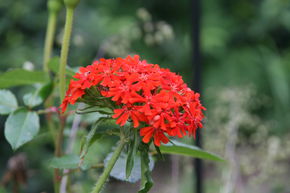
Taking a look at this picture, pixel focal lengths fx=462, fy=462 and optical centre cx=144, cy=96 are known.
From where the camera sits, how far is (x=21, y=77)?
29.5 inches

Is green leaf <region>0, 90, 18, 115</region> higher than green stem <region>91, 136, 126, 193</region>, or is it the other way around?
green leaf <region>0, 90, 18, 115</region>

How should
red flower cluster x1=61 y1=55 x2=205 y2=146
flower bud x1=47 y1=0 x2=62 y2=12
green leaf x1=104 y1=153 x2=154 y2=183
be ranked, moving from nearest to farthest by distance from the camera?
red flower cluster x1=61 y1=55 x2=205 y2=146 → green leaf x1=104 y1=153 x2=154 y2=183 → flower bud x1=47 y1=0 x2=62 y2=12

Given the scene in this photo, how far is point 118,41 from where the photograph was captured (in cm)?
114

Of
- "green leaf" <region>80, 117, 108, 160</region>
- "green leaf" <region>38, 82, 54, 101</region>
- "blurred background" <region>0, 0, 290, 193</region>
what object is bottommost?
"green leaf" <region>80, 117, 108, 160</region>

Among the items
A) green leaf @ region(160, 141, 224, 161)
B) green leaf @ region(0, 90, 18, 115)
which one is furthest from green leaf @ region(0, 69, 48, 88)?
green leaf @ region(160, 141, 224, 161)

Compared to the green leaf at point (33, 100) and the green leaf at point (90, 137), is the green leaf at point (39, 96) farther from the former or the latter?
the green leaf at point (90, 137)

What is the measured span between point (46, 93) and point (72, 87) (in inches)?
8.7

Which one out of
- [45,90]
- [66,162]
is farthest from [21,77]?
[66,162]

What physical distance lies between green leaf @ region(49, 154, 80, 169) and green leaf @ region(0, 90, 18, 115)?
0.11m

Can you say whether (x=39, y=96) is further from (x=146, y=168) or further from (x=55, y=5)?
(x=146, y=168)

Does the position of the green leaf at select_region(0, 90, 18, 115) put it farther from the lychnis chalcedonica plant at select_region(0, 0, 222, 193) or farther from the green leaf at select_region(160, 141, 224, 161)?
the green leaf at select_region(160, 141, 224, 161)

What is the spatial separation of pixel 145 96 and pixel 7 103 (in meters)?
0.31

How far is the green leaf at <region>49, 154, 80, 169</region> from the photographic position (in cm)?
65

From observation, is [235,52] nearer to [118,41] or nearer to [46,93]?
[118,41]
